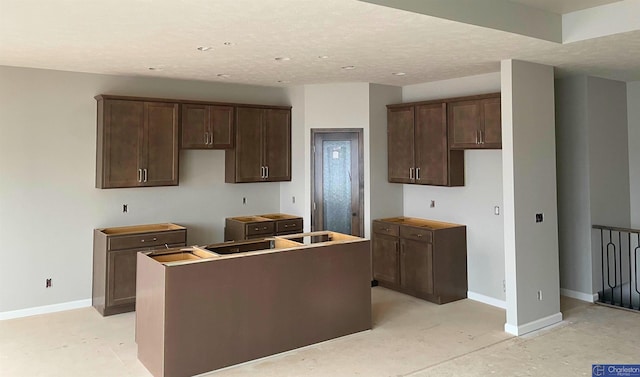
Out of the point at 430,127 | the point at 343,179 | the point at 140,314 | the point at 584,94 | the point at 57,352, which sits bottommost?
the point at 57,352

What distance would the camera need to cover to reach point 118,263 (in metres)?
5.25

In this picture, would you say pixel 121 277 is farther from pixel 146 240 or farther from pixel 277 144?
pixel 277 144

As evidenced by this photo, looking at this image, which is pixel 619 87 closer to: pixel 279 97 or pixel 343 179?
pixel 343 179

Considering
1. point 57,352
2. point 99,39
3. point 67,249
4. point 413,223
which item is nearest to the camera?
point 99,39

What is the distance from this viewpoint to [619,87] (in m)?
6.19

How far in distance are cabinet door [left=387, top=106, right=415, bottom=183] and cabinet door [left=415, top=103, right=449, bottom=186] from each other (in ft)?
0.35

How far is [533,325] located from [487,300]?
970mm

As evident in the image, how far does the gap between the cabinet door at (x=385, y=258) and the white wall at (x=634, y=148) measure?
328 cm

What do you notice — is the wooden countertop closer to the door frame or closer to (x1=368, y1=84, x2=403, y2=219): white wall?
(x1=368, y1=84, x2=403, y2=219): white wall

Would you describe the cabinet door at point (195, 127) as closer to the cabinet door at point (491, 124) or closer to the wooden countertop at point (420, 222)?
the wooden countertop at point (420, 222)

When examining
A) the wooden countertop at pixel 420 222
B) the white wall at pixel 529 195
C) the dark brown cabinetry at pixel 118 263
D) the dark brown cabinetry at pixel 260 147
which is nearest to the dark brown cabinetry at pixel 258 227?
the dark brown cabinetry at pixel 260 147

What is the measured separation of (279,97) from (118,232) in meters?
2.94

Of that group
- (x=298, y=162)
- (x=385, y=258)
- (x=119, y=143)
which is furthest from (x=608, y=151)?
(x=119, y=143)

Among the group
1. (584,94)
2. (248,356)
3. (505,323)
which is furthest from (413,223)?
(248,356)
